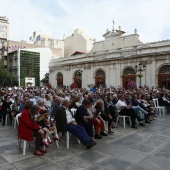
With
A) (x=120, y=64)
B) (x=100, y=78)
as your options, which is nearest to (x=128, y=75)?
(x=120, y=64)

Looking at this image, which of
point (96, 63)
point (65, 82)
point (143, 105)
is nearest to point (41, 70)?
point (65, 82)

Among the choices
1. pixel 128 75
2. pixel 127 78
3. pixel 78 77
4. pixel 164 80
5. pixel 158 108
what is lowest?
pixel 158 108

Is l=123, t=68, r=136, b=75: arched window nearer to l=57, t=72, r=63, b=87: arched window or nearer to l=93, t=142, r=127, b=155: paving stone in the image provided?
l=57, t=72, r=63, b=87: arched window

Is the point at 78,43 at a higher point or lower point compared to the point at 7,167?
higher

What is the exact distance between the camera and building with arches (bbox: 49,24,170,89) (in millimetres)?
24734

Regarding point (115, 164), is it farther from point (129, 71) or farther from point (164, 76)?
point (129, 71)

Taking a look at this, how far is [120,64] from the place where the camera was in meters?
28.5

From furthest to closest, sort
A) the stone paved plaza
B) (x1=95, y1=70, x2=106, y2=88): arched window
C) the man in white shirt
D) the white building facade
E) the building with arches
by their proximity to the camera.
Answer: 1. the white building facade
2. (x1=95, y1=70, x2=106, y2=88): arched window
3. the building with arches
4. the man in white shirt
5. the stone paved plaza

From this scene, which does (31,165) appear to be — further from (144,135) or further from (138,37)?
(138,37)

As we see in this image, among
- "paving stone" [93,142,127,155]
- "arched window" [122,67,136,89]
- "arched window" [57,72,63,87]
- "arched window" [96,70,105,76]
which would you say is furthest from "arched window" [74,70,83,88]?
"paving stone" [93,142,127,155]

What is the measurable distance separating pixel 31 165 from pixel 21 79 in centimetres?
4042

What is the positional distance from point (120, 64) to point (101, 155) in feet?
80.9

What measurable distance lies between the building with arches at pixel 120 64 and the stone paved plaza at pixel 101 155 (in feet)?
51.4

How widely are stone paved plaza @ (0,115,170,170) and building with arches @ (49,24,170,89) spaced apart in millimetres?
15661
